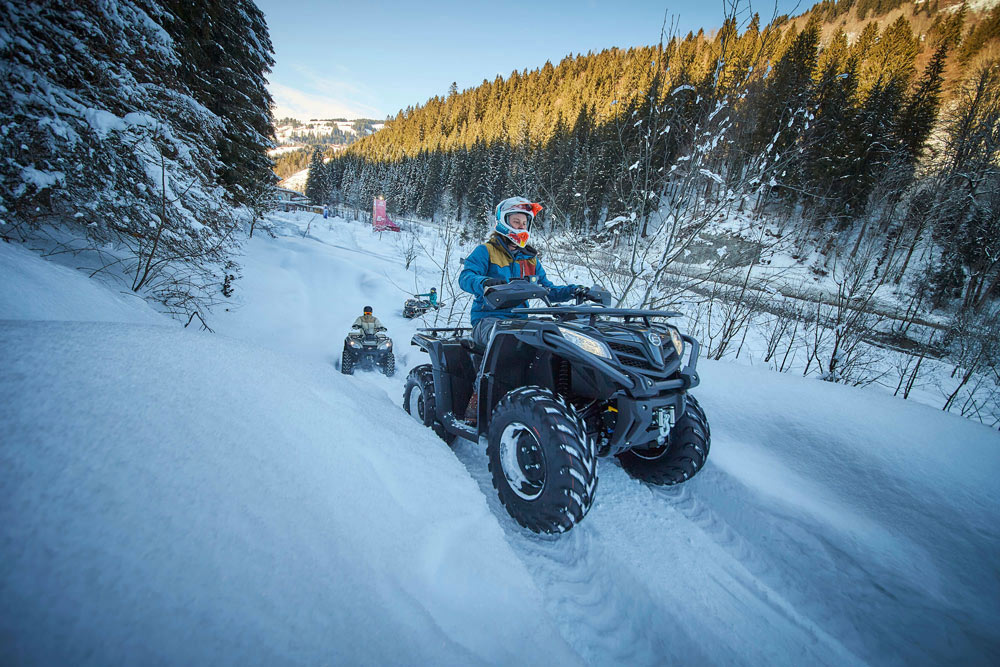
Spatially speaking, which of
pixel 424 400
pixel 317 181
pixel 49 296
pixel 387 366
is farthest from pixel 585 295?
pixel 317 181

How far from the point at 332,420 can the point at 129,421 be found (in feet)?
2.39

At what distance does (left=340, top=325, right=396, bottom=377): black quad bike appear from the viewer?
727cm

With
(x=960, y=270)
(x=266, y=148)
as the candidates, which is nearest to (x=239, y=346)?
(x=266, y=148)

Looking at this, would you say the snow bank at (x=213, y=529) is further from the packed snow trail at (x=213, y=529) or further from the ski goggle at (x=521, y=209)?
the ski goggle at (x=521, y=209)

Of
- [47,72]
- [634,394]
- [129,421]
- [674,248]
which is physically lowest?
[129,421]

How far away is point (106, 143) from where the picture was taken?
16.6 feet

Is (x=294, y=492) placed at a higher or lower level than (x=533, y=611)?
Answer: higher

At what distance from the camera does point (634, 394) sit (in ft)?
6.24

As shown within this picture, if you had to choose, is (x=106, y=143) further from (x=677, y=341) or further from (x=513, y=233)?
(x=677, y=341)

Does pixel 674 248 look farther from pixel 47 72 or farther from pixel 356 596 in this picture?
pixel 47 72

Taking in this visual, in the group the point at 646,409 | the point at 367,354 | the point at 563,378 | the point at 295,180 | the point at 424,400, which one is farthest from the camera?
the point at 295,180

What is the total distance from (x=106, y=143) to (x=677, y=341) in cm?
779

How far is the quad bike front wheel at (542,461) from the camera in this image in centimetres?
182

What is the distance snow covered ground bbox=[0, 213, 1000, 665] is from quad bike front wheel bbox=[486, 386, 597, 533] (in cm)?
26
